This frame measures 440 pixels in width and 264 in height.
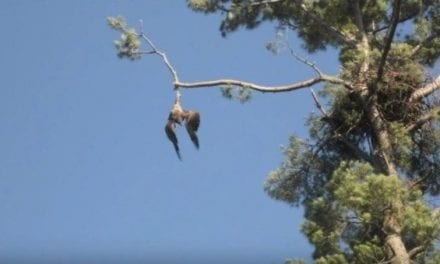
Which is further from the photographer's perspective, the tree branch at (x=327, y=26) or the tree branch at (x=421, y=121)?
the tree branch at (x=327, y=26)

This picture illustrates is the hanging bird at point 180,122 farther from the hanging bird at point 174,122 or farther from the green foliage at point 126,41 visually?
the green foliage at point 126,41

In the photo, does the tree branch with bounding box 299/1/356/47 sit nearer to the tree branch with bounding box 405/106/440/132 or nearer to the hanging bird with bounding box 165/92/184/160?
the tree branch with bounding box 405/106/440/132

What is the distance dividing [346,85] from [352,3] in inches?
60.8

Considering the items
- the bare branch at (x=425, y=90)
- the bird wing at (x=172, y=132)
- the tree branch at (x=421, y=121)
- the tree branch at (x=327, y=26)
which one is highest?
the tree branch at (x=327, y=26)

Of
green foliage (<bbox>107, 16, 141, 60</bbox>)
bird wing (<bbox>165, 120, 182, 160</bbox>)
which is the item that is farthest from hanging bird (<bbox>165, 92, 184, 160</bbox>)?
green foliage (<bbox>107, 16, 141, 60</bbox>)

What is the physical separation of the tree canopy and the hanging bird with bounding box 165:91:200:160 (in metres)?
0.89

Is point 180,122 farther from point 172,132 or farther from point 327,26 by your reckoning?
point 327,26

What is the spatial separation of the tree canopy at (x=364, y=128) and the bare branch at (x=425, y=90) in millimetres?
14

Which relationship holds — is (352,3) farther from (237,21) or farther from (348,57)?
(237,21)

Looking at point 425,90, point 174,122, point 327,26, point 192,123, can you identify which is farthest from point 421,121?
point 174,122

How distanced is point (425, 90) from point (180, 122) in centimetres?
375

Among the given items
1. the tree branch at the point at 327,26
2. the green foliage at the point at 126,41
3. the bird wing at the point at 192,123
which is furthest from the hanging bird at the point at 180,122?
the tree branch at the point at 327,26

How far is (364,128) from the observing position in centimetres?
1108

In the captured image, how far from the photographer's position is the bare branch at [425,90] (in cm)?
1071
